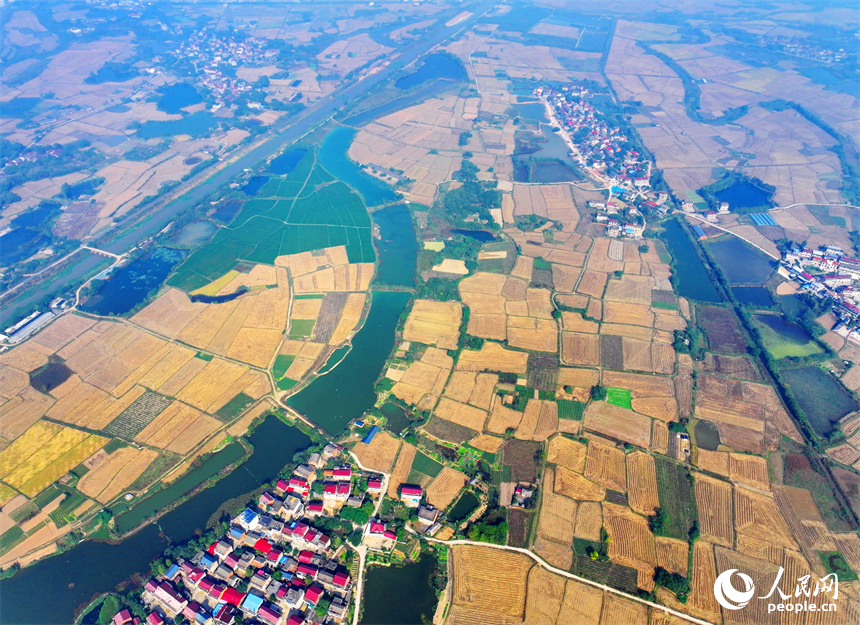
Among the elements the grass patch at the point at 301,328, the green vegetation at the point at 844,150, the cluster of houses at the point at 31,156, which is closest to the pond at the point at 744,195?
the green vegetation at the point at 844,150

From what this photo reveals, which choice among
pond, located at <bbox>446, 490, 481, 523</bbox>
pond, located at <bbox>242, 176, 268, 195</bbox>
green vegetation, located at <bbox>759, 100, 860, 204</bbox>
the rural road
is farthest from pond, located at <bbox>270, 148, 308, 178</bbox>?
green vegetation, located at <bbox>759, 100, 860, 204</bbox>

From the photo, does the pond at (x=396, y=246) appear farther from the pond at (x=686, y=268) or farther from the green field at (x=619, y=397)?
the pond at (x=686, y=268)

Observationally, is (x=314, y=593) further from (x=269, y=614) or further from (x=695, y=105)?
(x=695, y=105)

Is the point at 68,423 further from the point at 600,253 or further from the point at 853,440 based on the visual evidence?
the point at 853,440

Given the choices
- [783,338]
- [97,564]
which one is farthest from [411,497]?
[783,338]

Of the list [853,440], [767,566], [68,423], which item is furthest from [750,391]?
[68,423]

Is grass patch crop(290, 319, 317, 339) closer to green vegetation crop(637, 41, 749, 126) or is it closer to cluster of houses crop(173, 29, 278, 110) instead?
cluster of houses crop(173, 29, 278, 110)
